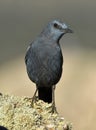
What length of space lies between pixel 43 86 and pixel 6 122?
1.17m

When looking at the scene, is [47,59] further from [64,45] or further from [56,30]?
[64,45]

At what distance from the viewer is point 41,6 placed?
7.38 metres

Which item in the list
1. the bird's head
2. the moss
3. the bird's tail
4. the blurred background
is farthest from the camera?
the blurred background

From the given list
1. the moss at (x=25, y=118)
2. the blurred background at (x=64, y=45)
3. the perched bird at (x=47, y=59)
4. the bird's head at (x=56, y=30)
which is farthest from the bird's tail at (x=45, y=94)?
the blurred background at (x=64, y=45)

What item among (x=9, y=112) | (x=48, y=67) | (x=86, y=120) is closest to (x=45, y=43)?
(x=48, y=67)

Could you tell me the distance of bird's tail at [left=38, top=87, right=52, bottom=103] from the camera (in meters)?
5.79

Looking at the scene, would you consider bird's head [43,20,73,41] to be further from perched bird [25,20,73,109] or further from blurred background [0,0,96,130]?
blurred background [0,0,96,130]

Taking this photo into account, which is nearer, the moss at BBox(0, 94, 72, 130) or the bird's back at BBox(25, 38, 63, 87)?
the moss at BBox(0, 94, 72, 130)

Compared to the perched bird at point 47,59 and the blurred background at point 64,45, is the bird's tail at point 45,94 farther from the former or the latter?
the blurred background at point 64,45

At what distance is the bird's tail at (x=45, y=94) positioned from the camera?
5.79 metres

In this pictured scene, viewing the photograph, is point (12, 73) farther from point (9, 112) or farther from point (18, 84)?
point (9, 112)

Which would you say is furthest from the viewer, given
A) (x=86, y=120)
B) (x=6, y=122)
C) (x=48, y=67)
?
(x=86, y=120)

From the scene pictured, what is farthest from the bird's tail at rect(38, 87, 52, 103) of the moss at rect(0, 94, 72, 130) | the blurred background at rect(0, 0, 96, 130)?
the blurred background at rect(0, 0, 96, 130)

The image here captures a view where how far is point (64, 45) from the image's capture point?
7324mm
